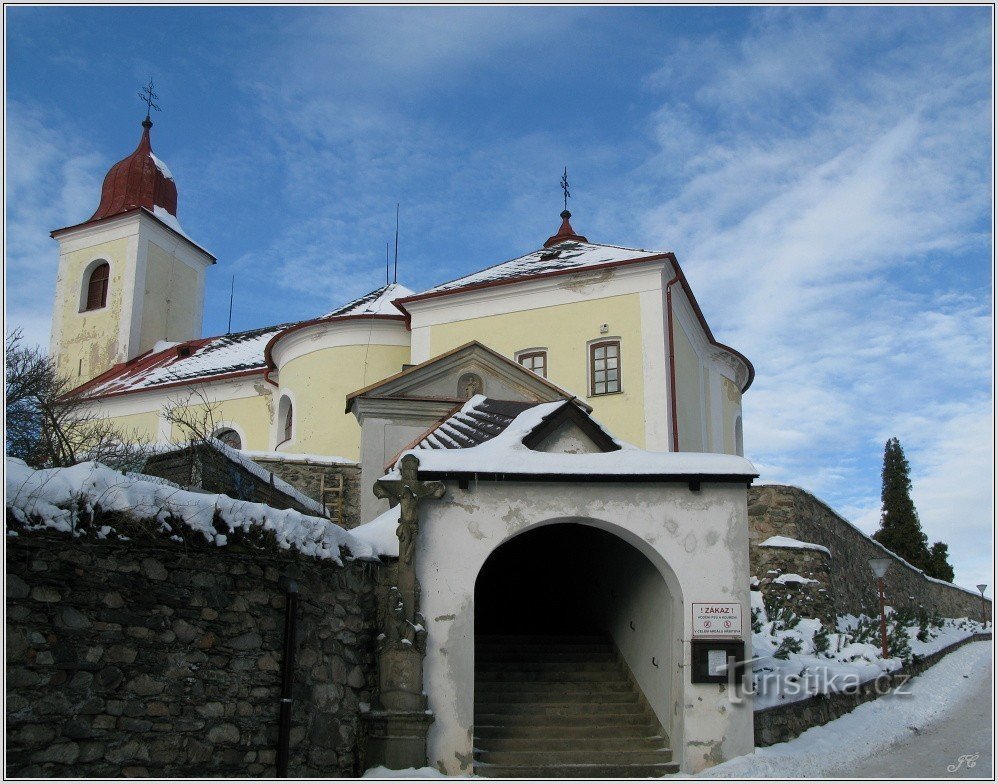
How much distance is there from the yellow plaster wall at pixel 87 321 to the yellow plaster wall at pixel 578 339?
56.4 ft

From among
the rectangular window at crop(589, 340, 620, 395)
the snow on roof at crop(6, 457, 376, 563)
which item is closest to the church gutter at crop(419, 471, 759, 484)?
the snow on roof at crop(6, 457, 376, 563)

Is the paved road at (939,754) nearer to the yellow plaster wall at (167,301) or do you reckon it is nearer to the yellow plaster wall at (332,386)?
the yellow plaster wall at (332,386)

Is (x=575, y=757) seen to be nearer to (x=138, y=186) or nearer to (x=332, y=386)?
(x=332, y=386)

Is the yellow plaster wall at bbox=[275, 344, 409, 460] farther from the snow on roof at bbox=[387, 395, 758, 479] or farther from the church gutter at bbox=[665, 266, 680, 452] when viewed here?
the snow on roof at bbox=[387, 395, 758, 479]

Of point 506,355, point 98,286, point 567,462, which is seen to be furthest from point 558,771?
point 98,286

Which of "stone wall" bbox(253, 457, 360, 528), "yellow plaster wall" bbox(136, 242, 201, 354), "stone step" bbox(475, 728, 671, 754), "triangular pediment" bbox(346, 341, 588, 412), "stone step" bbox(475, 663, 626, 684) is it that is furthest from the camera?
"yellow plaster wall" bbox(136, 242, 201, 354)

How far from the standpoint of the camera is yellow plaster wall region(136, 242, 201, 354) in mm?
39094

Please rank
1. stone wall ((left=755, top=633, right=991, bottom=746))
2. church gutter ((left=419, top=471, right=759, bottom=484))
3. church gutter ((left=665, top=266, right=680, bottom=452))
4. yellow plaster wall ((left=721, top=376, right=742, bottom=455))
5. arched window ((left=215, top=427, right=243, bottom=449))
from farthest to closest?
1. arched window ((left=215, top=427, right=243, bottom=449))
2. yellow plaster wall ((left=721, top=376, right=742, bottom=455))
3. church gutter ((left=665, top=266, right=680, bottom=452))
4. stone wall ((left=755, top=633, right=991, bottom=746))
5. church gutter ((left=419, top=471, right=759, bottom=484))

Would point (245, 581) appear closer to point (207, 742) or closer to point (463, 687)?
point (207, 742)

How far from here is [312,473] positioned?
21438 millimetres

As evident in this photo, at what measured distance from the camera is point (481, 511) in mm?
11469

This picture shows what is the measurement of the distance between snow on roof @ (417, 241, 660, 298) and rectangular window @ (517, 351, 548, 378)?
7.04 ft

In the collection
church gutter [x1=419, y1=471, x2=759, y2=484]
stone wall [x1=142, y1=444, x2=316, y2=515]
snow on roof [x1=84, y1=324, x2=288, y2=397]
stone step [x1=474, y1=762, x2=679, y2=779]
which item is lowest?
stone step [x1=474, y1=762, x2=679, y2=779]

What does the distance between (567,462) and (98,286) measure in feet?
109
